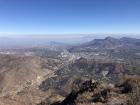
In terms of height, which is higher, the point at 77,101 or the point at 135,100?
the point at 135,100

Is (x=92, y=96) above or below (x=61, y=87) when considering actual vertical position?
above

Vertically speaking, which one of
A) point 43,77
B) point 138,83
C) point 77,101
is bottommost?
point 43,77

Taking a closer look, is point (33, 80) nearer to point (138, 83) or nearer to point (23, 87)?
point (23, 87)

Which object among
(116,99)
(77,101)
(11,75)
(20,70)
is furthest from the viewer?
(20,70)

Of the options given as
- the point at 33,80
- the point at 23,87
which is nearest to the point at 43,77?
the point at 33,80

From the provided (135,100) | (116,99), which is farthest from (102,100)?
(135,100)

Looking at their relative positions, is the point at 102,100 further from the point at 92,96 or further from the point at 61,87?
the point at 61,87

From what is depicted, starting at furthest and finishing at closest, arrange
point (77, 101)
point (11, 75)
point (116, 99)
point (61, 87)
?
point (11, 75), point (61, 87), point (77, 101), point (116, 99)

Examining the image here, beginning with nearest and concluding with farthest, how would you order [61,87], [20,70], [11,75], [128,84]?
[128,84]
[61,87]
[11,75]
[20,70]

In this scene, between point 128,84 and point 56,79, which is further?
point 56,79
